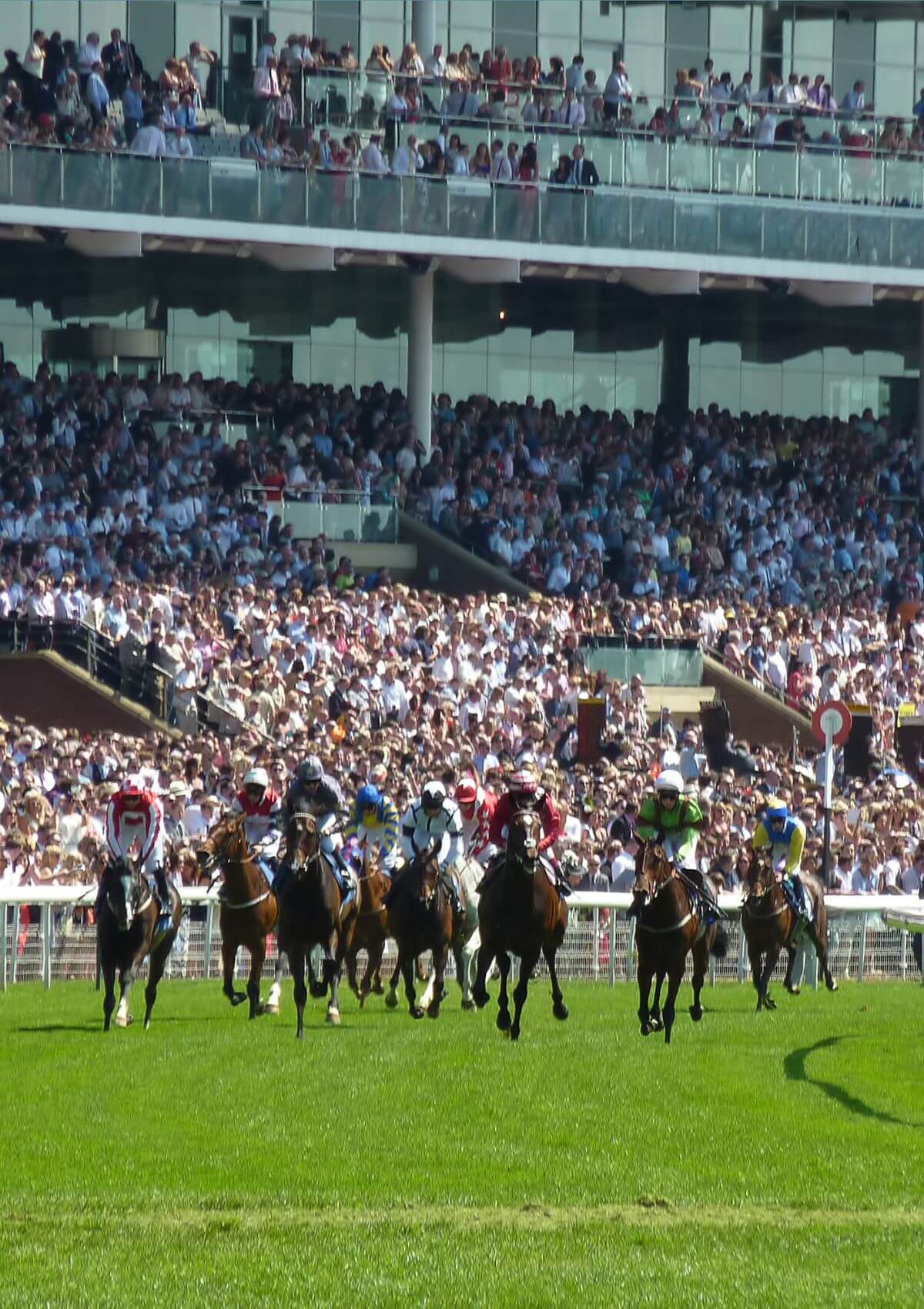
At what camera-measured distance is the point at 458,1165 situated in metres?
11.2

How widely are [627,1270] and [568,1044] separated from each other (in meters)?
5.77

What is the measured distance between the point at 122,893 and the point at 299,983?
4.37 feet

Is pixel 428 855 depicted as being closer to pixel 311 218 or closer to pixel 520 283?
pixel 311 218

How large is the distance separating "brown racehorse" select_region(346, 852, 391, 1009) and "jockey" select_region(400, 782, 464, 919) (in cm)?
116

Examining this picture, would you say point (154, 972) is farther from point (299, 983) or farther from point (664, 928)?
point (664, 928)

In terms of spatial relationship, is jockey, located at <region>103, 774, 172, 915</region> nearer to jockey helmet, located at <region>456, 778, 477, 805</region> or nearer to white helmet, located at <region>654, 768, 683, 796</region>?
jockey helmet, located at <region>456, 778, 477, 805</region>

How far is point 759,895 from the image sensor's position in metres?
19.3

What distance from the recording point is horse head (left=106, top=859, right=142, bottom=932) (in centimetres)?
1600

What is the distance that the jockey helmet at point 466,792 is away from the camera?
17156mm

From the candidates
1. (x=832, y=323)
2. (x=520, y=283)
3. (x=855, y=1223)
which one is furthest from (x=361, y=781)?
(x=832, y=323)

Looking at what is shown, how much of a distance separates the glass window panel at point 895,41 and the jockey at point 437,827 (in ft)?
98.3

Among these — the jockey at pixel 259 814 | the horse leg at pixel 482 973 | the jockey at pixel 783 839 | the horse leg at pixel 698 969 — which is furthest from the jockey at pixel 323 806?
the jockey at pixel 783 839

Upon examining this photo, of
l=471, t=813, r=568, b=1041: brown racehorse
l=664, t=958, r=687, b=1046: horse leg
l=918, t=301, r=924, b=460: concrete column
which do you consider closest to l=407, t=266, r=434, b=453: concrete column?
l=918, t=301, r=924, b=460: concrete column

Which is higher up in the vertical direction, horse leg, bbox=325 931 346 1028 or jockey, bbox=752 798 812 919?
jockey, bbox=752 798 812 919
